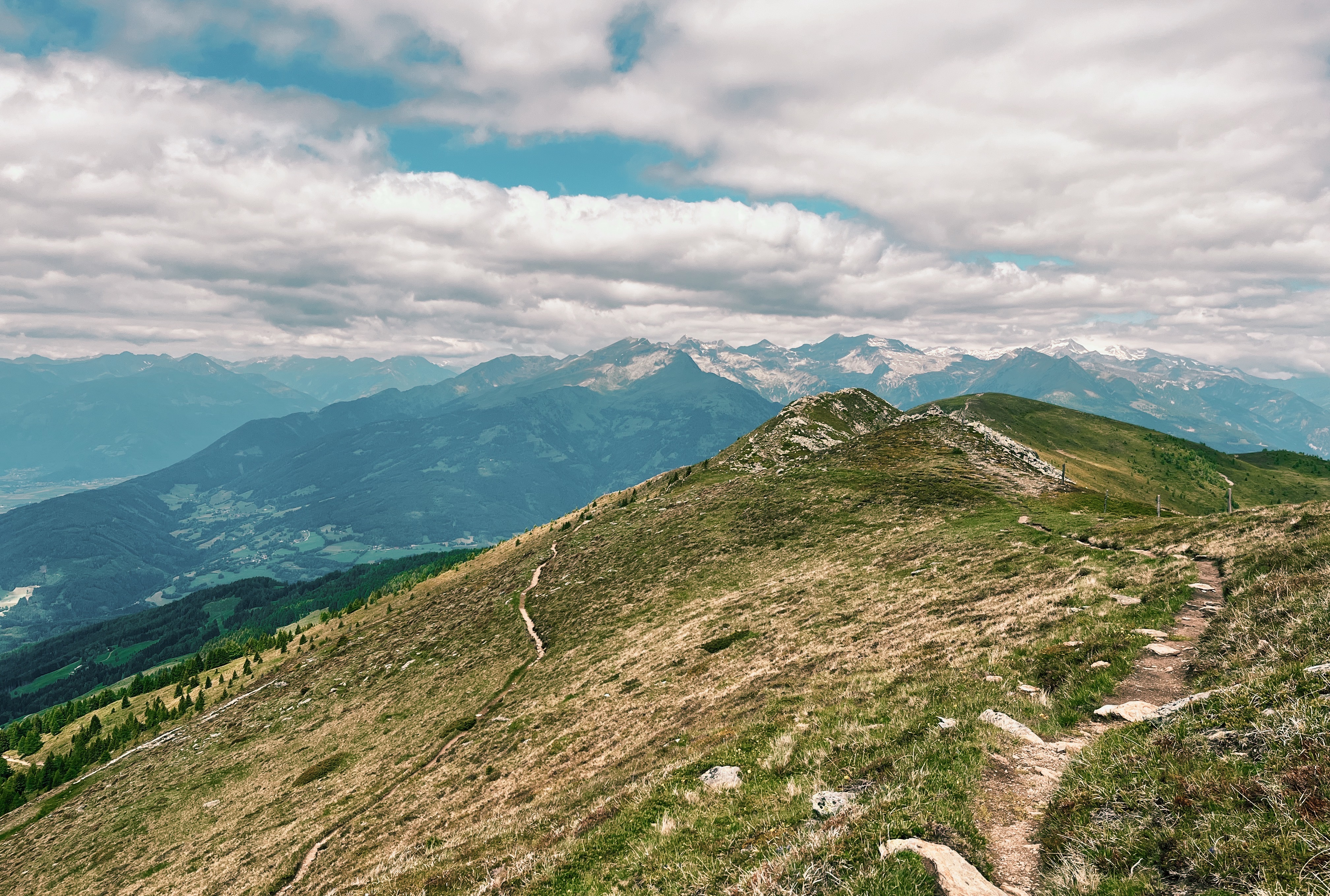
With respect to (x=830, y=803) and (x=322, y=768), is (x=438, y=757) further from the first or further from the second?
(x=830, y=803)

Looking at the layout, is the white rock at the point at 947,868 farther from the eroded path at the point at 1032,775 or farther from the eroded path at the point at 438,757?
the eroded path at the point at 438,757

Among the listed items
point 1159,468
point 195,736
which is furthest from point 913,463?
point 1159,468

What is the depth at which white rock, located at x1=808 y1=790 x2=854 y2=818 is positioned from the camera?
44.0 ft

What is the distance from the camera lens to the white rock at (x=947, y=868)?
9289mm

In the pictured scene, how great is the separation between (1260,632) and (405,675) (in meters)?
81.7

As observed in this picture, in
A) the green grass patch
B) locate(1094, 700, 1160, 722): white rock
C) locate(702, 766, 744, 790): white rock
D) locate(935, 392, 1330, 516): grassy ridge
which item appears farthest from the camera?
locate(935, 392, 1330, 516): grassy ridge

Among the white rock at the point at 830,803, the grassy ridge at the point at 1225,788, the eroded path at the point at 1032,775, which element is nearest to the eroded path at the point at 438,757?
the white rock at the point at 830,803

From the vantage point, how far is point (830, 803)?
13.9 meters

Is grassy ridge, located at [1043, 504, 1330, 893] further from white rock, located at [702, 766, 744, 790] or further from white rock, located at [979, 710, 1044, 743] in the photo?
white rock, located at [702, 766, 744, 790]

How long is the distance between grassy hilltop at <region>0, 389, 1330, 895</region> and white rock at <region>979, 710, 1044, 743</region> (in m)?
0.56

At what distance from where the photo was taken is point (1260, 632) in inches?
681

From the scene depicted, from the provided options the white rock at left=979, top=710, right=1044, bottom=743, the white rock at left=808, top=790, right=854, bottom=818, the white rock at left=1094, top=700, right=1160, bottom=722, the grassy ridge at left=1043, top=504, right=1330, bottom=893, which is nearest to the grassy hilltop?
the grassy ridge at left=1043, top=504, right=1330, bottom=893

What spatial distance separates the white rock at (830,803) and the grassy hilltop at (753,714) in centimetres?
45

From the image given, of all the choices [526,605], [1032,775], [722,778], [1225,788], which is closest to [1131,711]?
[1032,775]
